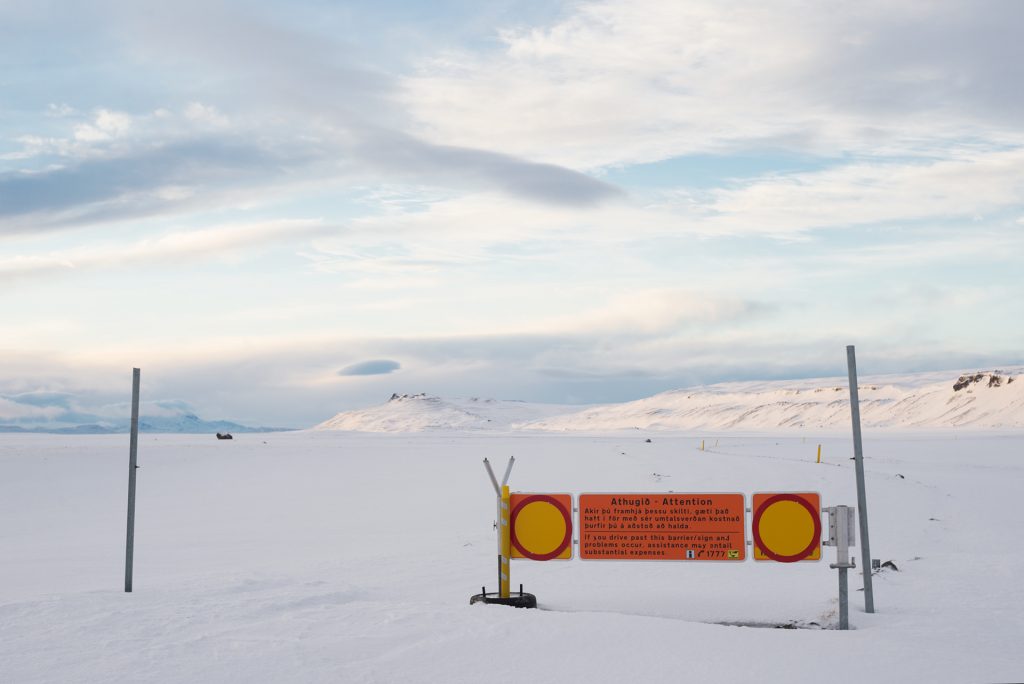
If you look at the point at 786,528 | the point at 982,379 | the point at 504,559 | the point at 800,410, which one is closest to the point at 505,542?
the point at 504,559

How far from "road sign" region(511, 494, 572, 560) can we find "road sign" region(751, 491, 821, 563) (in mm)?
2101

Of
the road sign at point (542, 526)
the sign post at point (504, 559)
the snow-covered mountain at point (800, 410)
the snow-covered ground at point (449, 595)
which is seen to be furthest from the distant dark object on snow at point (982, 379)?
the sign post at point (504, 559)

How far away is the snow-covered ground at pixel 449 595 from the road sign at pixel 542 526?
89 centimetres

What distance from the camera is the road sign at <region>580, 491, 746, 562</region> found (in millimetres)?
10773

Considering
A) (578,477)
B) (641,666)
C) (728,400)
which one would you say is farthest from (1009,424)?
(641,666)

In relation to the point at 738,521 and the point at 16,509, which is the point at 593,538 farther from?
the point at 16,509

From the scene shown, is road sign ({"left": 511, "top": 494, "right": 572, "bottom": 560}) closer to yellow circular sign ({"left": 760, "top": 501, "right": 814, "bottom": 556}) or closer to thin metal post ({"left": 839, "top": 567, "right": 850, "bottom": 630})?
yellow circular sign ({"left": 760, "top": 501, "right": 814, "bottom": 556})

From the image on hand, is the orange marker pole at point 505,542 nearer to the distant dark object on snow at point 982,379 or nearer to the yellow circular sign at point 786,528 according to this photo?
the yellow circular sign at point 786,528

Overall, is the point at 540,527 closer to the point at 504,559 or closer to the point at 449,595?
the point at 504,559

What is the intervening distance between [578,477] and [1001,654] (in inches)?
916

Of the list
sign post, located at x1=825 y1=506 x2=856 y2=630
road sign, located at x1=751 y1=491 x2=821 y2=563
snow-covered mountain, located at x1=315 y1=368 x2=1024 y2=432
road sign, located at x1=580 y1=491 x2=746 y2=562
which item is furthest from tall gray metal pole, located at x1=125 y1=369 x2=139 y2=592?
snow-covered mountain, located at x1=315 y1=368 x2=1024 y2=432

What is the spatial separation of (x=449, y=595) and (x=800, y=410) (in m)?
134

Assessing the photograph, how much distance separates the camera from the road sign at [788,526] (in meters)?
10.6

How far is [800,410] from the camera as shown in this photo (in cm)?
13950
